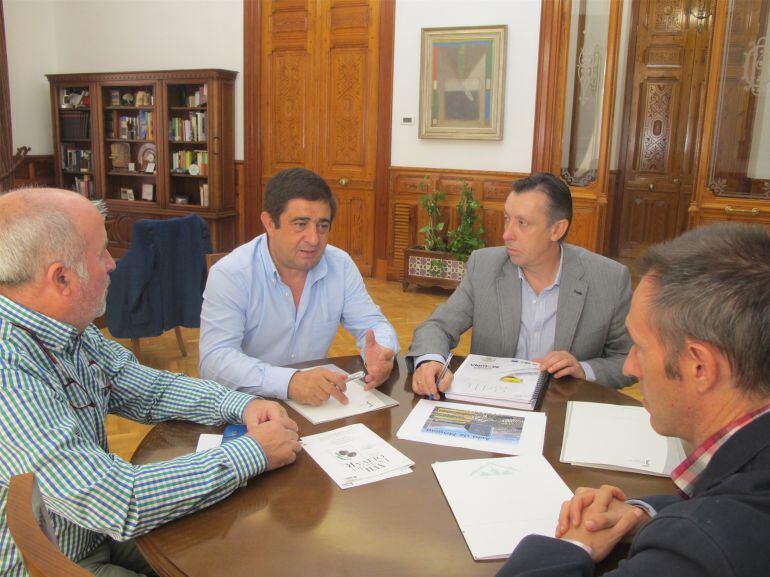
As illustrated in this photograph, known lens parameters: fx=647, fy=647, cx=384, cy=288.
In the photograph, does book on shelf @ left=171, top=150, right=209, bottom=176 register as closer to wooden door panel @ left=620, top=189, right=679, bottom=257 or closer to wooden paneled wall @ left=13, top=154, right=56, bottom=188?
wooden paneled wall @ left=13, top=154, right=56, bottom=188

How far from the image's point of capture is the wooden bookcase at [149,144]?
7211mm

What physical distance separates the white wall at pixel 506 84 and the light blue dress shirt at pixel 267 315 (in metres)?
4.29

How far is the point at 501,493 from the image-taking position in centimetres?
122

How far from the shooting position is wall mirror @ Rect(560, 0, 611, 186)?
5703 millimetres

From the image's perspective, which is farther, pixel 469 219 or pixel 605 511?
pixel 469 219

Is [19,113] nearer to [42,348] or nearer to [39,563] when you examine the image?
[42,348]

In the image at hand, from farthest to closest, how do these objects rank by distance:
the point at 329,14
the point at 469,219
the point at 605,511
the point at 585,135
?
the point at 329,14 → the point at 469,219 → the point at 585,135 → the point at 605,511

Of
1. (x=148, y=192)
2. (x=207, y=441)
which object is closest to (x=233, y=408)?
(x=207, y=441)

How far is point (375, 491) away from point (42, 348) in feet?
2.24

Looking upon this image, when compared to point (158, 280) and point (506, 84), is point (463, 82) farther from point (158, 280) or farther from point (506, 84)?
point (158, 280)

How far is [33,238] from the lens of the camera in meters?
1.17

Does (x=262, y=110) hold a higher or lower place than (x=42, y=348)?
higher

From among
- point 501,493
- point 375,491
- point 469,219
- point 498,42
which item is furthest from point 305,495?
point 498,42

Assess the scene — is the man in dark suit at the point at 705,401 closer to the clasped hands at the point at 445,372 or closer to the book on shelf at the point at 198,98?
the clasped hands at the point at 445,372
